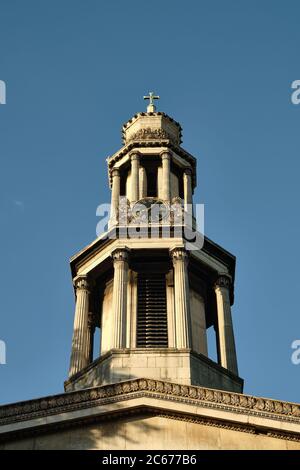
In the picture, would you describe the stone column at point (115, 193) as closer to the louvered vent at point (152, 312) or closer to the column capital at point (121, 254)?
the column capital at point (121, 254)

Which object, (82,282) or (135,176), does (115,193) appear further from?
(82,282)

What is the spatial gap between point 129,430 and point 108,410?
2.35 feet

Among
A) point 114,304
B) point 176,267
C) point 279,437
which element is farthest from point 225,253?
point 279,437

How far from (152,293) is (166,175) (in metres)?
6.12

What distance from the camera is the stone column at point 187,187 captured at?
3684 cm

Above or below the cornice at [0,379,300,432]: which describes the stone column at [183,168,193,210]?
above

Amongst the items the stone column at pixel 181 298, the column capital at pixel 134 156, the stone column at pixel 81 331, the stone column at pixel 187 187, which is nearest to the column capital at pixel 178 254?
the stone column at pixel 181 298

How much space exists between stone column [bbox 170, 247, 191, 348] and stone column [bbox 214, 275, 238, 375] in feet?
6.58

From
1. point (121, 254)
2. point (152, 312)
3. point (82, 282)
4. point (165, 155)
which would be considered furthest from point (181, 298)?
point (165, 155)

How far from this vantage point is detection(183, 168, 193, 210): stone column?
1451 inches

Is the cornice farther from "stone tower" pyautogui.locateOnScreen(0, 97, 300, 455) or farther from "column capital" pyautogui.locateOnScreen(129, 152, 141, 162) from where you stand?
"column capital" pyautogui.locateOnScreen(129, 152, 141, 162)

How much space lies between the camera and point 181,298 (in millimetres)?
31109

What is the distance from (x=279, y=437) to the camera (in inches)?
860

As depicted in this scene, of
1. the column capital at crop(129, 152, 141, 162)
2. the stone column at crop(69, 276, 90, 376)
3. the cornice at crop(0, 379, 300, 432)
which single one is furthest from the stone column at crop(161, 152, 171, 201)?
the cornice at crop(0, 379, 300, 432)
